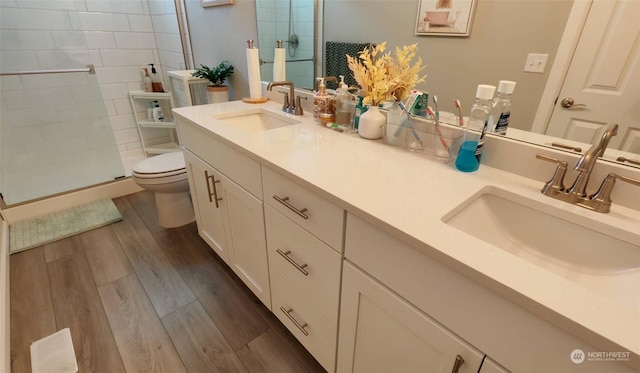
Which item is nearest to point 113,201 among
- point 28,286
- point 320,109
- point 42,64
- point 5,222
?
point 5,222

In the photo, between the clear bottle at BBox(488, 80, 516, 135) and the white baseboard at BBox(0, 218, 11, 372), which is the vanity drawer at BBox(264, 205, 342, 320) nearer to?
the clear bottle at BBox(488, 80, 516, 135)

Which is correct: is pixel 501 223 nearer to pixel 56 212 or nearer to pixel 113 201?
pixel 113 201

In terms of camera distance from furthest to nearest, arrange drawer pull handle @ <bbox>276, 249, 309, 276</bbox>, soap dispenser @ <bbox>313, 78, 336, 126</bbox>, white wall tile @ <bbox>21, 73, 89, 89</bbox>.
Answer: white wall tile @ <bbox>21, 73, 89, 89</bbox> → soap dispenser @ <bbox>313, 78, 336, 126</bbox> → drawer pull handle @ <bbox>276, 249, 309, 276</bbox>

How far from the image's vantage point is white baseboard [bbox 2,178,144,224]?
2.10 metres

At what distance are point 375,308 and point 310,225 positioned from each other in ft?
0.97

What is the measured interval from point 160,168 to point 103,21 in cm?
172

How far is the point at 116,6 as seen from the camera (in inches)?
103

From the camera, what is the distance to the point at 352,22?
3.88ft

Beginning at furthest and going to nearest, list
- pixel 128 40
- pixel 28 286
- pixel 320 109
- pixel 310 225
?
1. pixel 128 40
2. pixel 28 286
3. pixel 320 109
4. pixel 310 225

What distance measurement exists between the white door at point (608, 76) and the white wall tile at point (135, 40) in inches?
129

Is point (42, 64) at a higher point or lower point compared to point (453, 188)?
higher

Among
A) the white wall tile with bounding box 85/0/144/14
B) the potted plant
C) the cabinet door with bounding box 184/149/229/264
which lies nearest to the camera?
the cabinet door with bounding box 184/149/229/264

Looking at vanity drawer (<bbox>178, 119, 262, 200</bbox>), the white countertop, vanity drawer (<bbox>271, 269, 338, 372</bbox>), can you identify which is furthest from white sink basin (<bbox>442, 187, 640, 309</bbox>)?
vanity drawer (<bbox>178, 119, 262, 200</bbox>)

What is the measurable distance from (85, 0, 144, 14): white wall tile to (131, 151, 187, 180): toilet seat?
160 centimetres
